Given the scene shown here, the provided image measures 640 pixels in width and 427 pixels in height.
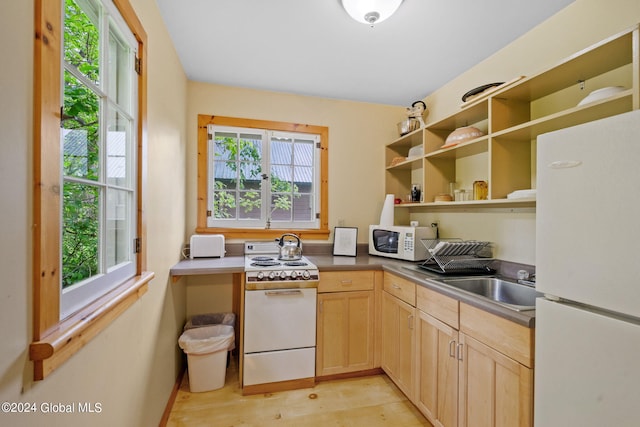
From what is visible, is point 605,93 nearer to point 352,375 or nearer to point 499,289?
point 499,289

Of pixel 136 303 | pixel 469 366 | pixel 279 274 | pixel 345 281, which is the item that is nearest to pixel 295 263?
pixel 279 274

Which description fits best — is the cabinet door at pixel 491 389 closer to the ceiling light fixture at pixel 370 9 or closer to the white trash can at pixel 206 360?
the white trash can at pixel 206 360

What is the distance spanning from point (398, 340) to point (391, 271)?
1.61ft

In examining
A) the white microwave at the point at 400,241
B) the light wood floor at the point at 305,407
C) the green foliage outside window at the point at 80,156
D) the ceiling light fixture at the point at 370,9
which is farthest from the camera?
the white microwave at the point at 400,241

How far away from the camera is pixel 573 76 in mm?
1450

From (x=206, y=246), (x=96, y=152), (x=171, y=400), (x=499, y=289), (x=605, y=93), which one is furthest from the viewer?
(x=206, y=246)

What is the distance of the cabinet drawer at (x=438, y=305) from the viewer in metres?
1.49

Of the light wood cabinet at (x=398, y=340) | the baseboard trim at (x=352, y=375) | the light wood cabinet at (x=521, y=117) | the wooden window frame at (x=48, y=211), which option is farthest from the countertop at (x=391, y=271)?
the wooden window frame at (x=48, y=211)

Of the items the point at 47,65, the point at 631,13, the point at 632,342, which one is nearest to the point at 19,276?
the point at 47,65

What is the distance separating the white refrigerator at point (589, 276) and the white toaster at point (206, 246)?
2191 mm

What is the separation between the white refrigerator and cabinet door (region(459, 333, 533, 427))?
0.11 metres

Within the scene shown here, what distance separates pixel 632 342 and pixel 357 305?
1.59 metres

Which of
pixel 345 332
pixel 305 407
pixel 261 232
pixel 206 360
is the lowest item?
pixel 305 407

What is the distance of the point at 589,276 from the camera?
839mm
